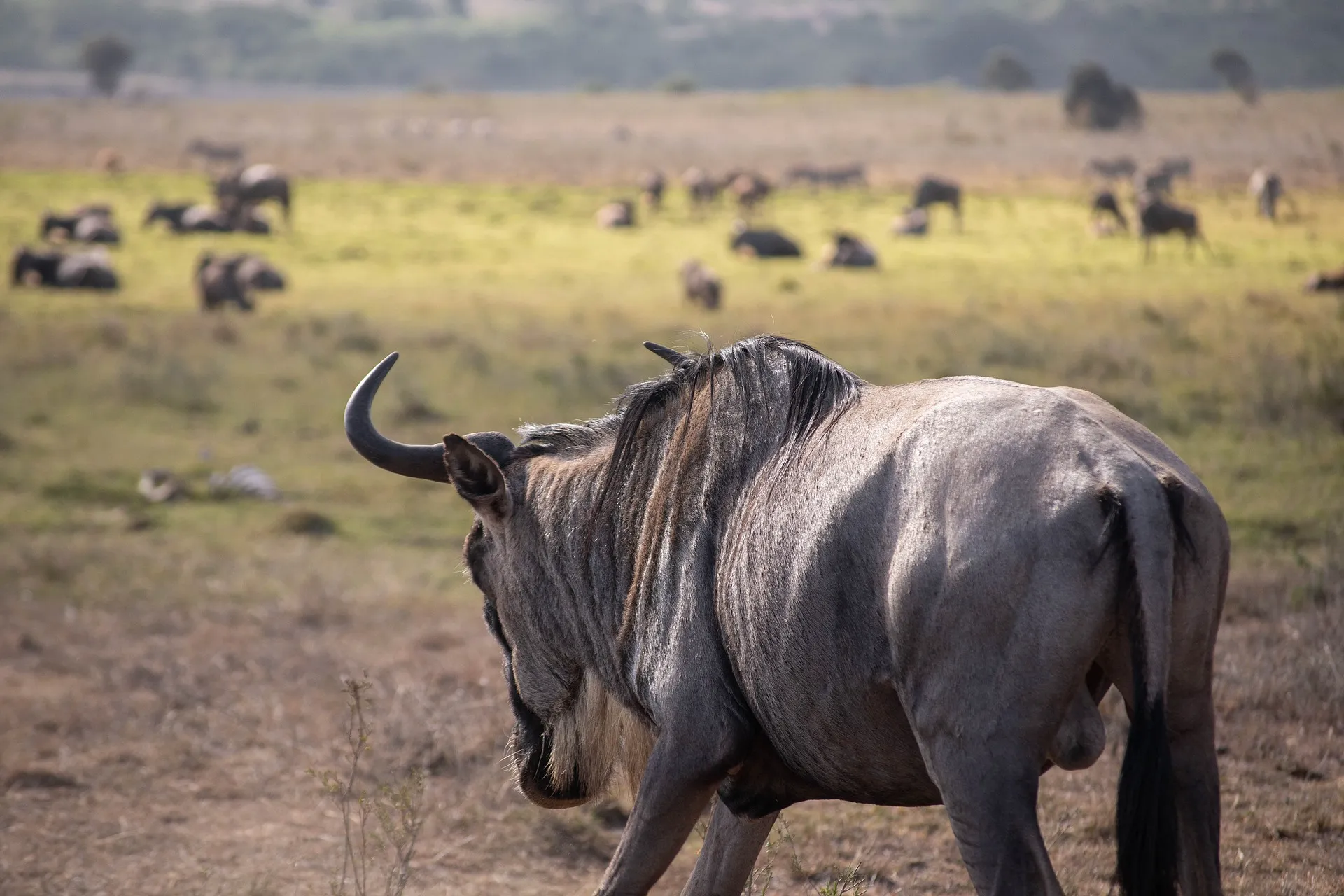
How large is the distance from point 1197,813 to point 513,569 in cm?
189

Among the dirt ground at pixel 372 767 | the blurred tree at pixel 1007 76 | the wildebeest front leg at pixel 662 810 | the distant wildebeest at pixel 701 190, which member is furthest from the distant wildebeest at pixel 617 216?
the blurred tree at pixel 1007 76

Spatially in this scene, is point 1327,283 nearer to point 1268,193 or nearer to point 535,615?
point 1268,193

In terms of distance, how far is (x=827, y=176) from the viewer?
41406 mm

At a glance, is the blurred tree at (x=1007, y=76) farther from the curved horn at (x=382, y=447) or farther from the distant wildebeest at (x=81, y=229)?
the curved horn at (x=382, y=447)

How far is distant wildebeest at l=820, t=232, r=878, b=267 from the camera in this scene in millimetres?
23312

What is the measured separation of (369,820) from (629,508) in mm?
2335

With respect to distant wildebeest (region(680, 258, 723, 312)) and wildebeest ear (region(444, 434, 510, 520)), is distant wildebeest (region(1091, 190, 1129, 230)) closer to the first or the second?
distant wildebeest (region(680, 258, 723, 312))

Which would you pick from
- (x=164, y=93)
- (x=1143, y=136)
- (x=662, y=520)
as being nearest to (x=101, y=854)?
(x=662, y=520)

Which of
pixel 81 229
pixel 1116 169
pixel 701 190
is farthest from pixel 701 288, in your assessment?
pixel 1116 169

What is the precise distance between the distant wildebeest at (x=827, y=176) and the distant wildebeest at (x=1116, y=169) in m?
6.61

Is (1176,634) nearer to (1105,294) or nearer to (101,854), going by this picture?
(101,854)

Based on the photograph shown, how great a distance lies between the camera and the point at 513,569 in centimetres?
391

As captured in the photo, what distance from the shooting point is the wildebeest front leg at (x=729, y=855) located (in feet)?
12.1

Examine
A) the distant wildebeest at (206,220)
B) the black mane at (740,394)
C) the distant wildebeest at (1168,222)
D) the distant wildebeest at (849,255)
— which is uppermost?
the black mane at (740,394)
